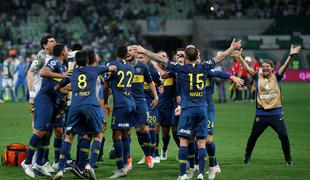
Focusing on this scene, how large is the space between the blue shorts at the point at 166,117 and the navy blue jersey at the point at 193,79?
3459 millimetres

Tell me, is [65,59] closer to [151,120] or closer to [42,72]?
[42,72]

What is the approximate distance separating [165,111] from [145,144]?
51.8 inches

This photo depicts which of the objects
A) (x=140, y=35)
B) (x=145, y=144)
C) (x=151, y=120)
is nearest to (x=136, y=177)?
(x=145, y=144)

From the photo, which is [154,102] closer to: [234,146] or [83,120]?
[83,120]

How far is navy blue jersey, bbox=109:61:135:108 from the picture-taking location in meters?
14.9

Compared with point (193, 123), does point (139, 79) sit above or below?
above

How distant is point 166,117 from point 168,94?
517mm

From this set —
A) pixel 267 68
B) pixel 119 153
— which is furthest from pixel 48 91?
pixel 267 68

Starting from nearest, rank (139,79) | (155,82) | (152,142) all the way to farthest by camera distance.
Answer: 1. (139,79)
2. (152,142)
3. (155,82)

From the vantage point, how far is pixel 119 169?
47.8 ft

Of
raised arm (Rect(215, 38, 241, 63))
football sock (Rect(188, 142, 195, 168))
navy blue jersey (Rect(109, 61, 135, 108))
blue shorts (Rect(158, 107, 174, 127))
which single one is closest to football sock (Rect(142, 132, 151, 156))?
blue shorts (Rect(158, 107, 174, 127))

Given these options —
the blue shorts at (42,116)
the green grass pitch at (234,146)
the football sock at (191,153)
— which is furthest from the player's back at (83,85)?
the football sock at (191,153)

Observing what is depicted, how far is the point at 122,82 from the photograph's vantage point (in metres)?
14.9

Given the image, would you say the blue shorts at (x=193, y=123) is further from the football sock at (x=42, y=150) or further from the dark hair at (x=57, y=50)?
the football sock at (x=42, y=150)
